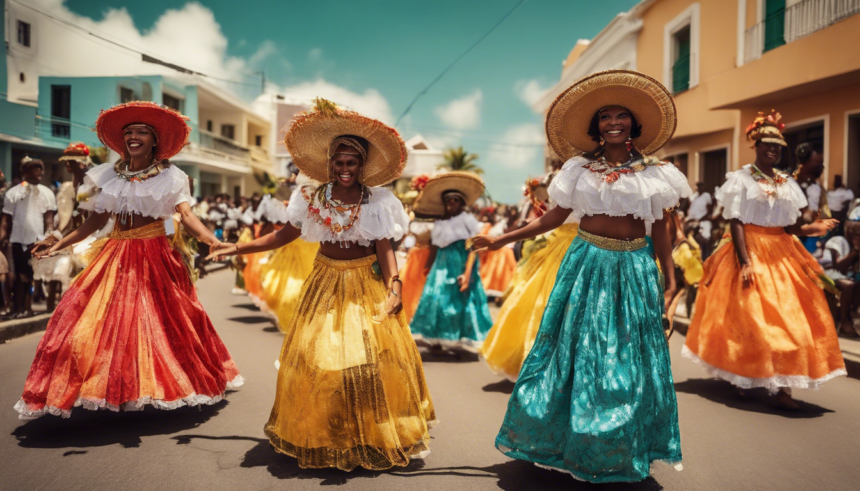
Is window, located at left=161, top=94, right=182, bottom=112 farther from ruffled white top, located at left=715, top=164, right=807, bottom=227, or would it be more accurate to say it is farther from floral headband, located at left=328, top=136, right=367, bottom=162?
ruffled white top, located at left=715, top=164, right=807, bottom=227

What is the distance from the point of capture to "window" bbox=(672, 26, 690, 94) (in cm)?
1908

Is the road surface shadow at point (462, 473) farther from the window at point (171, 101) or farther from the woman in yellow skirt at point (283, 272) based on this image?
the window at point (171, 101)

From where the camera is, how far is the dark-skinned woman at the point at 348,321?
387 centimetres

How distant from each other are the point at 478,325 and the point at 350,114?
14.1 feet

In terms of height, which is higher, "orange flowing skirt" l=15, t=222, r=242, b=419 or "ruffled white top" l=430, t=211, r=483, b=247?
"ruffled white top" l=430, t=211, r=483, b=247

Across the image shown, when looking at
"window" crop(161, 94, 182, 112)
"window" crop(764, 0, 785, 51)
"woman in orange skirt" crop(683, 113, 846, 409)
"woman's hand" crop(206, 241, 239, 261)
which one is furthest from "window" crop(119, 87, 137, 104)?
"woman in orange skirt" crop(683, 113, 846, 409)

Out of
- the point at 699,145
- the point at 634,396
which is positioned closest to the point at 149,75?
the point at 699,145

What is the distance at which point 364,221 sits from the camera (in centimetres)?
421

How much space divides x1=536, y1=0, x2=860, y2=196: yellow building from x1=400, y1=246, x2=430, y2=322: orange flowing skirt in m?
6.27

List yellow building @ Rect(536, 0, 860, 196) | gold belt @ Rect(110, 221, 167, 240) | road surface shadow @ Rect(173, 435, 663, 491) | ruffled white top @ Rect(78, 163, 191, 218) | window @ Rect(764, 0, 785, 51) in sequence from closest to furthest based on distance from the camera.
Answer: road surface shadow @ Rect(173, 435, 663, 491)
ruffled white top @ Rect(78, 163, 191, 218)
gold belt @ Rect(110, 221, 167, 240)
yellow building @ Rect(536, 0, 860, 196)
window @ Rect(764, 0, 785, 51)

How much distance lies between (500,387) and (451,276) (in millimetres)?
2055

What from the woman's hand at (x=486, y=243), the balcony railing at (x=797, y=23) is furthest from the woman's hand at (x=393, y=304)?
the balcony railing at (x=797, y=23)

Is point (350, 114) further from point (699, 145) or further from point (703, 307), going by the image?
point (699, 145)

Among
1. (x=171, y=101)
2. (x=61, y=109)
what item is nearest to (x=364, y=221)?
(x=61, y=109)
